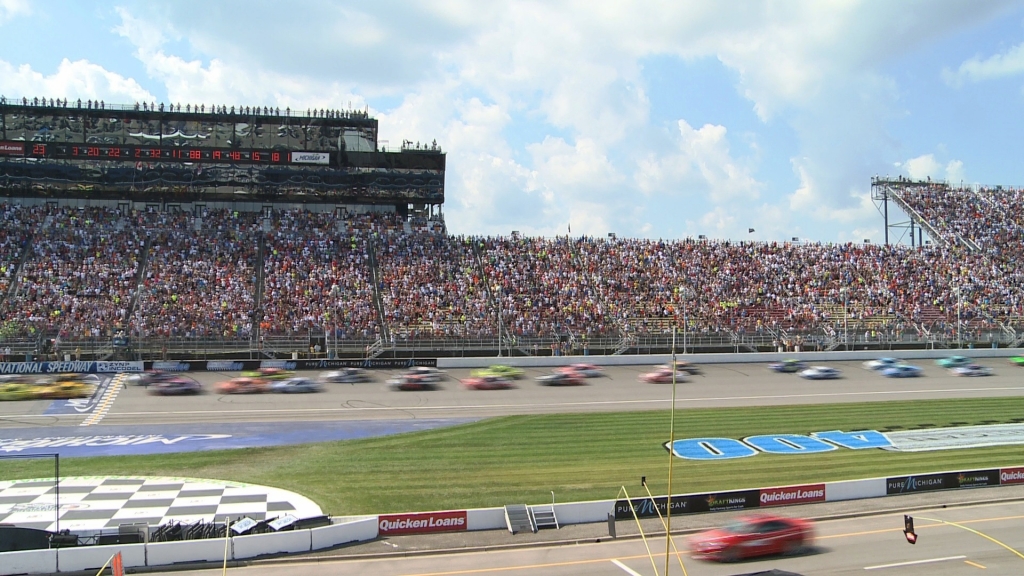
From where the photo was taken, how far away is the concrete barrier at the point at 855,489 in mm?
28406

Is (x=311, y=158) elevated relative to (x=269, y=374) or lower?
elevated

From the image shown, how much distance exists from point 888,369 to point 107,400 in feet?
166

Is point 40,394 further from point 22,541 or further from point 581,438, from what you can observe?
point 581,438

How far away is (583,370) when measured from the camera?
51031 mm

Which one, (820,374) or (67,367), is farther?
(820,374)

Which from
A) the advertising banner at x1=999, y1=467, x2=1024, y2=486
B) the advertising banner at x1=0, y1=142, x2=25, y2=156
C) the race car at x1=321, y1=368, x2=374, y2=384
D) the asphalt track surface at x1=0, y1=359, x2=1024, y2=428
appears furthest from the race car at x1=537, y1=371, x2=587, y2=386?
the advertising banner at x1=0, y1=142, x2=25, y2=156

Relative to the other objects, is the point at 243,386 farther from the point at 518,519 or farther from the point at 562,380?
the point at 518,519

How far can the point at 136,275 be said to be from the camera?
A: 55.7 meters

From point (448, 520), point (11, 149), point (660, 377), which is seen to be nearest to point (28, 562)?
point (448, 520)

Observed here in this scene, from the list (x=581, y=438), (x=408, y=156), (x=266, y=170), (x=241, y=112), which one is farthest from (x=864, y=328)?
(x=241, y=112)

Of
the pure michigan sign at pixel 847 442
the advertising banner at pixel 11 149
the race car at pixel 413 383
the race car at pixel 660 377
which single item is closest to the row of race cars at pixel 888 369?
the race car at pixel 660 377

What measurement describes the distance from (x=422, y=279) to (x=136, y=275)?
2061 cm

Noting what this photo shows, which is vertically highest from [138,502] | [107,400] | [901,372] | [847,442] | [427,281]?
[427,281]

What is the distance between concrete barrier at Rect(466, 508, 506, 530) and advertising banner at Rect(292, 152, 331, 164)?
2045 inches
